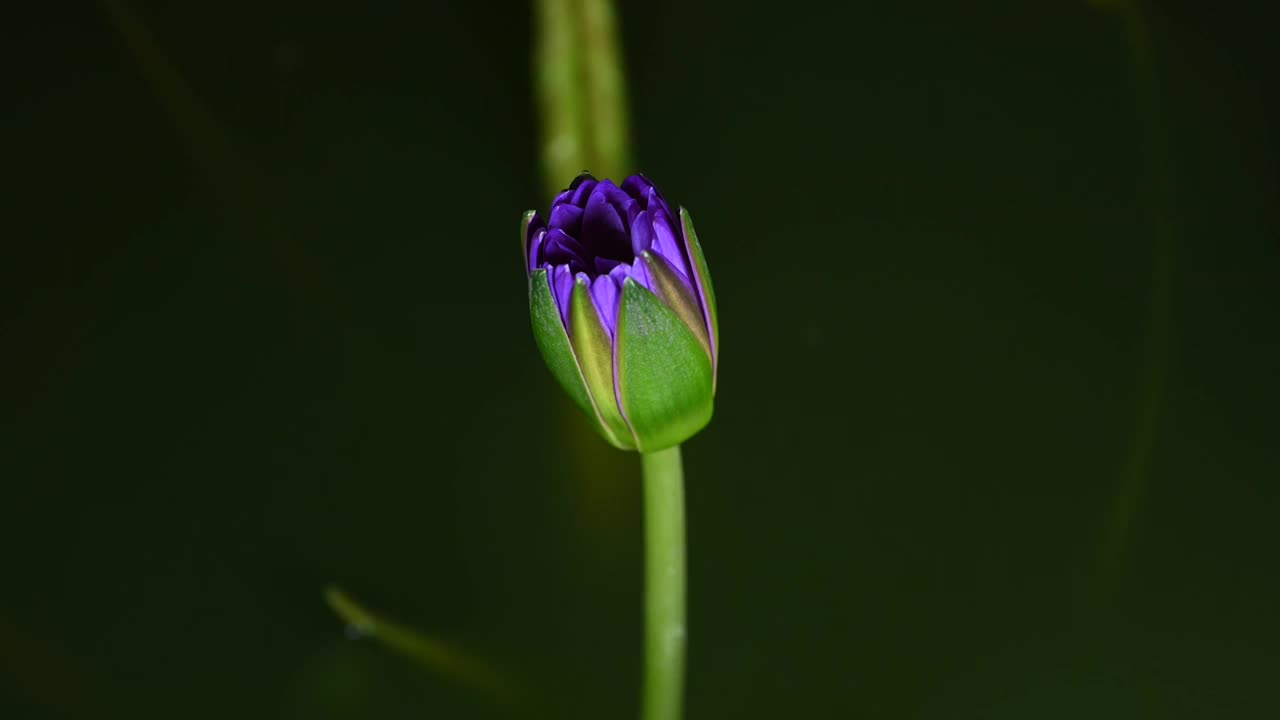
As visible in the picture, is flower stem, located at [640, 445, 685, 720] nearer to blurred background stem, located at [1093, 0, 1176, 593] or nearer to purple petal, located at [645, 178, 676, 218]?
purple petal, located at [645, 178, 676, 218]

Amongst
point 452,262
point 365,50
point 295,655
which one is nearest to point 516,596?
point 295,655

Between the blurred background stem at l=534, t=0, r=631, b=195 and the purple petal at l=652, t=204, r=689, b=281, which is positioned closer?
the purple petal at l=652, t=204, r=689, b=281

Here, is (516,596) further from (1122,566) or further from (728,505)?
(1122,566)

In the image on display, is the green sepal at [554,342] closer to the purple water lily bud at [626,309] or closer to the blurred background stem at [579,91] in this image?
the purple water lily bud at [626,309]

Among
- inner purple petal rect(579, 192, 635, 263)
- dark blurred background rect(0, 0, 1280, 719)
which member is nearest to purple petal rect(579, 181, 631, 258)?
inner purple petal rect(579, 192, 635, 263)

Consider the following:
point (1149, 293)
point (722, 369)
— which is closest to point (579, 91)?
point (722, 369)

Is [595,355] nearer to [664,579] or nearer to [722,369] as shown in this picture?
[664,579]

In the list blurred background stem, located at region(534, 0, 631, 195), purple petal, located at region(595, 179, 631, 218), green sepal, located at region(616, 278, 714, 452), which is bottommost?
green sepal, located at region(616, 278, 714, 452)
